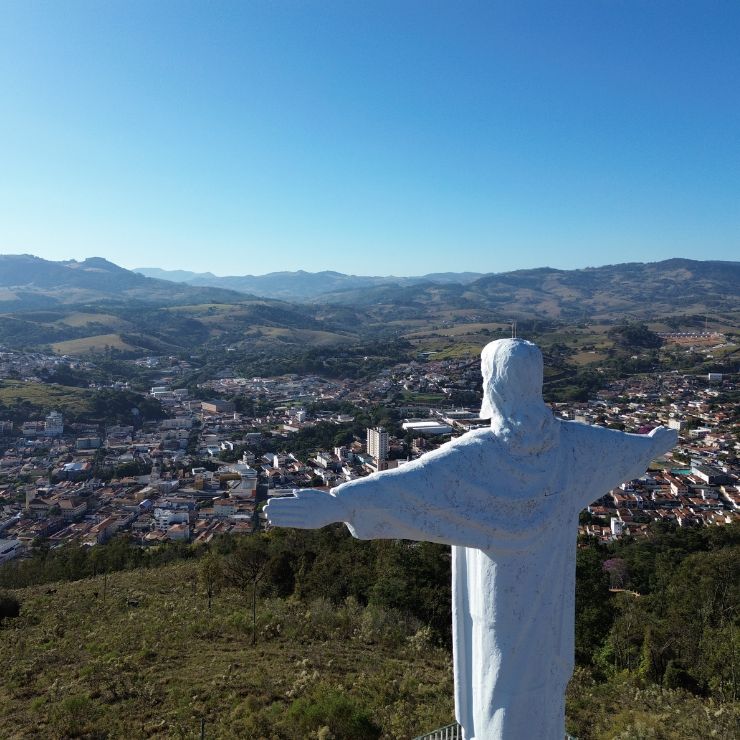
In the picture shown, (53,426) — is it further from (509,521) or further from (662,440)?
(662,440)

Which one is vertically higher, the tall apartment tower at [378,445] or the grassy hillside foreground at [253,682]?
the grassy hillside foreground at [253,682]

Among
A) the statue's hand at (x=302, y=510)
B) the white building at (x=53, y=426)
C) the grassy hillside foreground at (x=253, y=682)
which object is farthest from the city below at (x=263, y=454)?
the statue's hand at (x=302, y=510)

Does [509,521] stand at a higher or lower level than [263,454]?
higher

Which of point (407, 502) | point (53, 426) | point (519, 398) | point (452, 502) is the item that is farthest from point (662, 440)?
point (53, 426)

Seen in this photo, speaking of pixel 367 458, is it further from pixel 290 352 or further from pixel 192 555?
pixel 290 352

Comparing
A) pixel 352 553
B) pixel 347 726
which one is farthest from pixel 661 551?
pixel 347 726

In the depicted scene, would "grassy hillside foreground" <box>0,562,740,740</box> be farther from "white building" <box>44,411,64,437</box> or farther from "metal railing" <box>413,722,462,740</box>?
"white building" <box>44,411,64,437</box>

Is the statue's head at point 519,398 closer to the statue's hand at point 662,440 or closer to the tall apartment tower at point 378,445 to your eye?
the statue's hand at point 662,440
